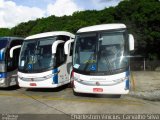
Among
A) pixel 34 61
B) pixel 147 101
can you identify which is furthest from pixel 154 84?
pixel 34 61

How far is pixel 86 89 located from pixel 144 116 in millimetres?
3169

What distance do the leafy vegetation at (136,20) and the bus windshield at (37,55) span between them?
1278 centimetres

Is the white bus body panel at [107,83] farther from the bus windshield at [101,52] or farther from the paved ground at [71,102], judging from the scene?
the paved ground at [71,102]

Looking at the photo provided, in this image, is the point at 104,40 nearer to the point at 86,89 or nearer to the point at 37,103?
the point at 86,89

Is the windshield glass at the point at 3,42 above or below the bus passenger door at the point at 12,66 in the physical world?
above

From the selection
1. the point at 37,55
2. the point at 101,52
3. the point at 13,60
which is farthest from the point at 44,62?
the point at 101,52

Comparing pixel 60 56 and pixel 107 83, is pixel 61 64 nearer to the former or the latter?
pixel 60 56

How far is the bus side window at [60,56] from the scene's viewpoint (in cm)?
1369

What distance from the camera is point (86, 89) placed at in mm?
11812

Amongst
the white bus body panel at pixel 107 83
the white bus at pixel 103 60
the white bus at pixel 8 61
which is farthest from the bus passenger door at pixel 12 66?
the white bus body panel at pixel 107 83

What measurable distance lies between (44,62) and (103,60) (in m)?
3.12

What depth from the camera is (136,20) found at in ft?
83.9

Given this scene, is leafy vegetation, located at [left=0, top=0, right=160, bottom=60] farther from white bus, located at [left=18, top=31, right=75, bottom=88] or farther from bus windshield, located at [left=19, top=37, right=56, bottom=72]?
bus windshield, located at [left=19, top=37, right=56, bottom=72]

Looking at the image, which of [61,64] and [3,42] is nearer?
[61,64]
